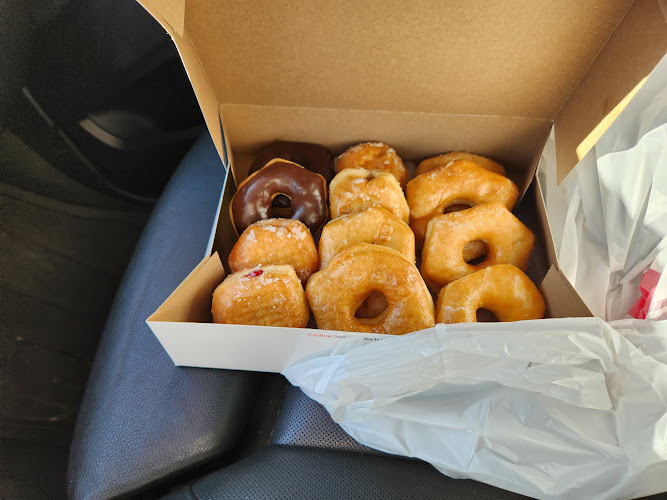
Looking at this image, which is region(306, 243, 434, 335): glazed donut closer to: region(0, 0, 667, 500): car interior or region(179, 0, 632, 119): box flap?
region(0, 0, 667, 500): car interior

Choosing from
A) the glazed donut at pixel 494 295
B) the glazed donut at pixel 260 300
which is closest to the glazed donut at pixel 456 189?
the glazed donut at pixel 494 295

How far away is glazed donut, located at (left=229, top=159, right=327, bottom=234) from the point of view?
1.01 meters

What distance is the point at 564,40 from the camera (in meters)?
0.89

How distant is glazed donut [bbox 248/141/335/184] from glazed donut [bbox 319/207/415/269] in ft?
0.65

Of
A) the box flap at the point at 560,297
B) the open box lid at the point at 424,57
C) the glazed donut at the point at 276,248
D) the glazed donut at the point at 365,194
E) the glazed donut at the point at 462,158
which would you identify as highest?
the open box lid at the point at 424,57

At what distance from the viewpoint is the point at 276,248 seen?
3.09ft

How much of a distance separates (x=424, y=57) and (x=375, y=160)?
0.25m

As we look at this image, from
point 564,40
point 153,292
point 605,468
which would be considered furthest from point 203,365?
point 564,40

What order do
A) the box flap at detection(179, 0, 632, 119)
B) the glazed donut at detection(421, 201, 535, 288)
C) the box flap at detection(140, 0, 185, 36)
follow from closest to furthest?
the box flap at detection(140, 0, 185, 36)
the box flap at detection(179, 0, 632, 119)
the glazed donut at detection(421, 201, 535, 288)

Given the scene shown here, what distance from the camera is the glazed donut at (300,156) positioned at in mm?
1118

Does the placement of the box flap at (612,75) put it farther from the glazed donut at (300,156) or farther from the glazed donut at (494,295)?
the glazed donut at (300,156)

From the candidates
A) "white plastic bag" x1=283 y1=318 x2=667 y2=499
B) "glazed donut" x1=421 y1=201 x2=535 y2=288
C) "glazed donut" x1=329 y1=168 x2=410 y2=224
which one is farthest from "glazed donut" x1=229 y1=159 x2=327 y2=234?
"white plastic bag" x1=283 y1=318 x2=667 y2=499

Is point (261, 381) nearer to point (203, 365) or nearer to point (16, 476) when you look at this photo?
point (203, 365)

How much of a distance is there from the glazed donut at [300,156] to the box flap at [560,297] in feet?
1.70
